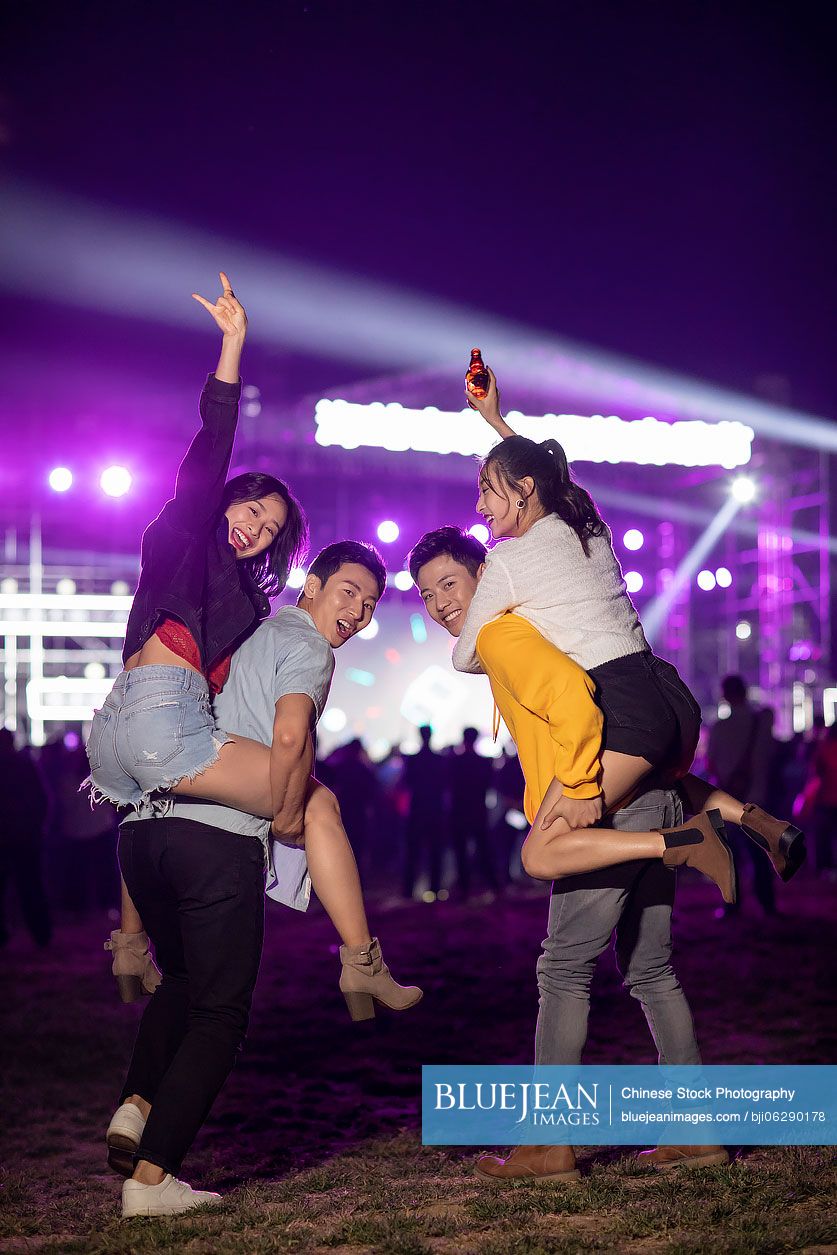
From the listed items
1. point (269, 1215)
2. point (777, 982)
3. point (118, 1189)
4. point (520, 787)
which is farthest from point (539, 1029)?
point (520, 787)

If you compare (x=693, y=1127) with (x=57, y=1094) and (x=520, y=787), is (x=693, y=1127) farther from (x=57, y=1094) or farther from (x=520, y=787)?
(x=520, y=787)

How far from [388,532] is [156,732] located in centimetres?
2004

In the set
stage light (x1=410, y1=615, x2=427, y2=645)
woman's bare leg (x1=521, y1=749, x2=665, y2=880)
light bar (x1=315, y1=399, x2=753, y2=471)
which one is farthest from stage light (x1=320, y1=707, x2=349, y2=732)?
woman's bare leg (x1=521, y1=749, x2=665, y2=880)

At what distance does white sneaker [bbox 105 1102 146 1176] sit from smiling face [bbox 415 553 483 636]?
5.20 feet

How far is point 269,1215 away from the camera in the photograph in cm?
275

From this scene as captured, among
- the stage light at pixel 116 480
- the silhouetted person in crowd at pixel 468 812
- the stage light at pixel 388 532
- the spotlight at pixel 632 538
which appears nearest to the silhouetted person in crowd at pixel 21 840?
the silhouetted person in crowd at pixel 468 812

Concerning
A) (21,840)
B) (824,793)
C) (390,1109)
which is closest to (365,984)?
(390,1109)

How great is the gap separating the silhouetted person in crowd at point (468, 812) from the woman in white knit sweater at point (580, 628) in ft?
25.1

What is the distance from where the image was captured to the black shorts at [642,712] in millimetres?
2959

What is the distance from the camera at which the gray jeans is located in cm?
298

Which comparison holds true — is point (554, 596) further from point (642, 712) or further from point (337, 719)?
point (337, 719)

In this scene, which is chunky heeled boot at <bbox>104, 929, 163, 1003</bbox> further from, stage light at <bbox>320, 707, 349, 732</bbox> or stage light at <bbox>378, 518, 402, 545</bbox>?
stage light at <bbox>320, 707, 349, 732</bbox>

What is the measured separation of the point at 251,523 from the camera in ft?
10.2

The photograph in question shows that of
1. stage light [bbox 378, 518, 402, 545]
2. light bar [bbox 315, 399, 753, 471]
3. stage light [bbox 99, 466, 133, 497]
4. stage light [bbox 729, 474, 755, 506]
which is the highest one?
light bar [bbox 315, 399, 753, 471]
